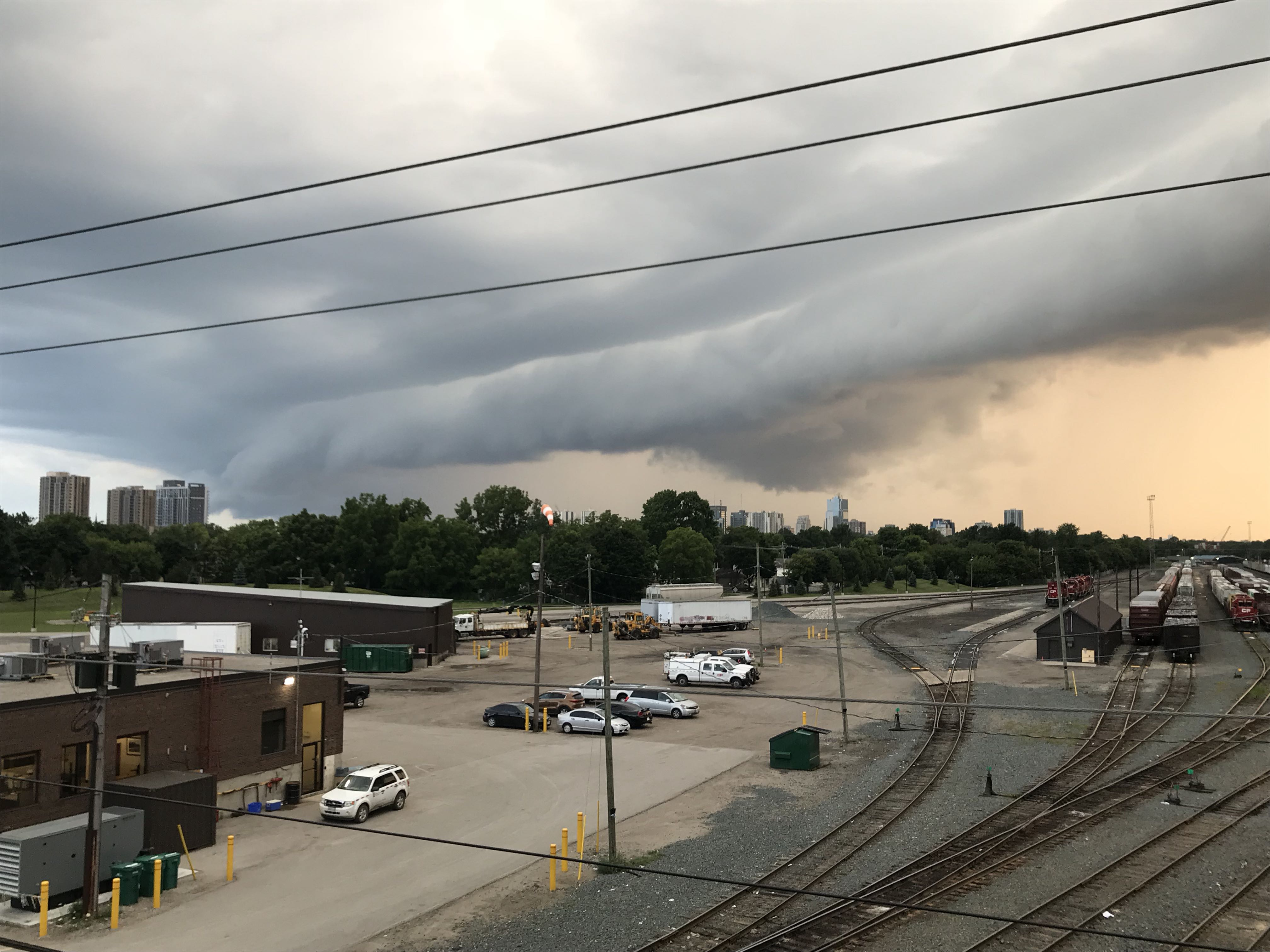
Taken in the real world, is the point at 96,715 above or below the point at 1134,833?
above

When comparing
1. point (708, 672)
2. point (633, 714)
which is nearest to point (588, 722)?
point (633, 714)

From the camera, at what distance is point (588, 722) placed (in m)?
42.5

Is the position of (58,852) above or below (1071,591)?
below

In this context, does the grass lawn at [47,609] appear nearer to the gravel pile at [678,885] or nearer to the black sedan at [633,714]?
the black sedan at [633,714]

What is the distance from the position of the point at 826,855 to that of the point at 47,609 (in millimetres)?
98061

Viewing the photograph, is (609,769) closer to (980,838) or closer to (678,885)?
(678,885)

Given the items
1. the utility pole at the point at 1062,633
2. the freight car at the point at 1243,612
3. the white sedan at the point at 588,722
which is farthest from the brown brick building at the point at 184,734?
the freight car at the point at 1243,612

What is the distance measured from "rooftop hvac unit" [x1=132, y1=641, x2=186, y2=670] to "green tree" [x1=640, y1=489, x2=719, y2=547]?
5208 inches

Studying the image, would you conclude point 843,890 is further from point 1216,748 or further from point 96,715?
point 1216,748

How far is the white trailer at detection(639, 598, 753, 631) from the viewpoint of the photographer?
85500 millimetres

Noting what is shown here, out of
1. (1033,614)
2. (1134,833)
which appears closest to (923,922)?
(1134,833)

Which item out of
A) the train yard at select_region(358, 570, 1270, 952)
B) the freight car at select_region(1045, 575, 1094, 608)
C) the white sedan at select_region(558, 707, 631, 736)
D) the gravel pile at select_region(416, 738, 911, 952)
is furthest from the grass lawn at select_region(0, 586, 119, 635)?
the freight car at select_region(1045, 575, 1094, 608)

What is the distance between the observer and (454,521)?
13425cm

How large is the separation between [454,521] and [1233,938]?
4809 inches
